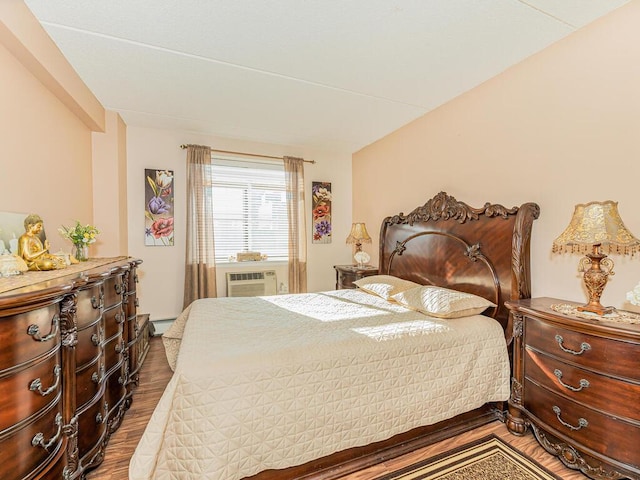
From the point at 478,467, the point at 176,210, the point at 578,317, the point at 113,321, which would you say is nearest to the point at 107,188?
the point at 176,210

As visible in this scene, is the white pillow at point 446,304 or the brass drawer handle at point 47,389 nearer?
the brass drawer handle at point 47,389

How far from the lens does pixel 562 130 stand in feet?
6.55

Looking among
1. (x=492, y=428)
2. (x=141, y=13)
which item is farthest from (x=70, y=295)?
(x=492, y=428)

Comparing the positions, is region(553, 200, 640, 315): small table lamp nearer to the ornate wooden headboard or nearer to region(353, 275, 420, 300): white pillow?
the ornate wooden headboard

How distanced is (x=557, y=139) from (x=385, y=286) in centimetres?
172

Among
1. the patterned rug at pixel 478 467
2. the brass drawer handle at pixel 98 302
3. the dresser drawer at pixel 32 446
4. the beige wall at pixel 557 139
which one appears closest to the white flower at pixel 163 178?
the brass drawer handle at pixel 98 302

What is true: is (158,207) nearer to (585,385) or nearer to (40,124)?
(40,124)

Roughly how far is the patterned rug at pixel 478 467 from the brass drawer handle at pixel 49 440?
149 centimetres

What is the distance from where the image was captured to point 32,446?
1.07 metres

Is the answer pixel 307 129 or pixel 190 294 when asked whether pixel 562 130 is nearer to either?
pixel 307 129

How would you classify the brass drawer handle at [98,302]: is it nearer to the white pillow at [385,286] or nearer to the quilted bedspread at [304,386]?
the quilted bedspread at [304,386]

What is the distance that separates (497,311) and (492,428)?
0.79 meters

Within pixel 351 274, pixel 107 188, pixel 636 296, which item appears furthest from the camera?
pixel 351 274

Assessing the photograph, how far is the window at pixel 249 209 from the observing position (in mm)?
3898
